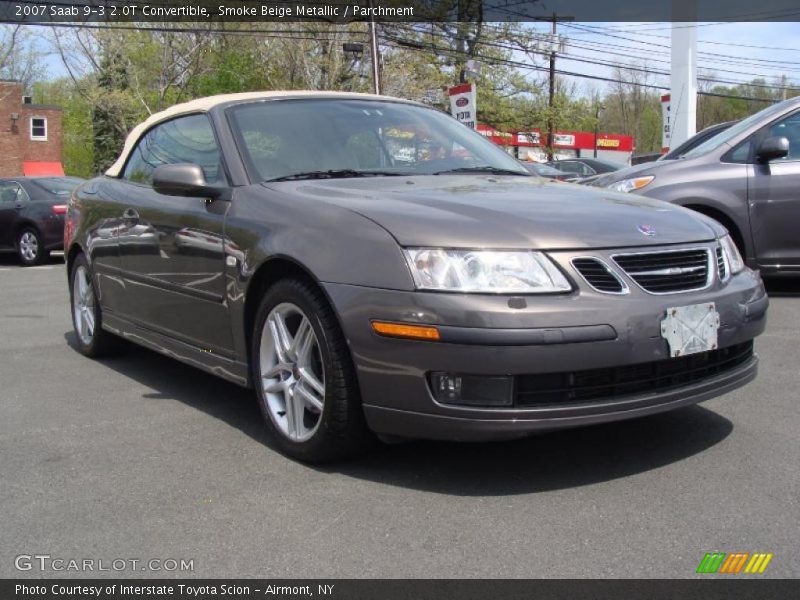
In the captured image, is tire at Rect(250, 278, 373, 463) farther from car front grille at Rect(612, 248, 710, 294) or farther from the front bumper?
car front grille at Rect(612, 248, 710, 294)

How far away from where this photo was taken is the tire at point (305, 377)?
336cm

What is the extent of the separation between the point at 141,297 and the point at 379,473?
6.81 feet

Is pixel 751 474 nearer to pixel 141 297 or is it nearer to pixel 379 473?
pixel 379 473

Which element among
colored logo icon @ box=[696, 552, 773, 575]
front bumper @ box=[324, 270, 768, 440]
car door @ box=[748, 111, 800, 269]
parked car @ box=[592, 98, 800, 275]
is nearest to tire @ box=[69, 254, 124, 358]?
front bumper @ box=[324, 270, 768, 440]

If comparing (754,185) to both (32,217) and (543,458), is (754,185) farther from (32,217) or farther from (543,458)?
(32,217)

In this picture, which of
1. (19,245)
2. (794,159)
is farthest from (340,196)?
(19,245)

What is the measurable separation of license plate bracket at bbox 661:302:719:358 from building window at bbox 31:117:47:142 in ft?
176

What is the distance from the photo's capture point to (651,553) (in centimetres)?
270

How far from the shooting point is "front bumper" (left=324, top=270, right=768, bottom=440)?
9.91 ft

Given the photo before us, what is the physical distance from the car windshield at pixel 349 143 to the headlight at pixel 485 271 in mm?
1128

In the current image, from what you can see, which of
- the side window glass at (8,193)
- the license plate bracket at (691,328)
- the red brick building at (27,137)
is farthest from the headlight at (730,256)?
the red brick building at (27,137)

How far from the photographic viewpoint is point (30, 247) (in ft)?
46.5
